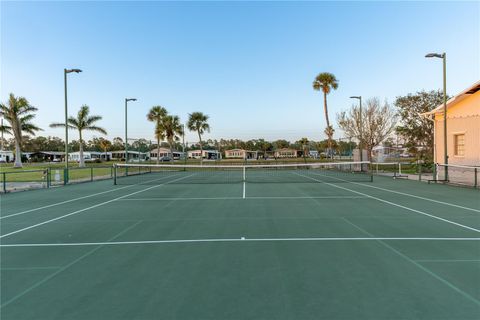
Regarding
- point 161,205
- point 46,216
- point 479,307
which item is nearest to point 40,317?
point 479,307

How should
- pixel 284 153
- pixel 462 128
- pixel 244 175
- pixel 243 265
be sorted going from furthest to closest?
pixel 284 153
pixel 244 175
pixel 462 128
pixel 243 265

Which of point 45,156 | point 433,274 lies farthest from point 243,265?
point 45,156

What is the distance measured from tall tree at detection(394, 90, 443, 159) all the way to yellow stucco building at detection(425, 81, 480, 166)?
10.6m

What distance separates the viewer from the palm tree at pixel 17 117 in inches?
1732

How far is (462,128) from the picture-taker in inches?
722

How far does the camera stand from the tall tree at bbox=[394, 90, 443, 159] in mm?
30167

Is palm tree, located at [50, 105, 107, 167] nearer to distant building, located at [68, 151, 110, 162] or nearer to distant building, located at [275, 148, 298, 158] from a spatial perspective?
distant building, located at [275, 148, 298, 158]

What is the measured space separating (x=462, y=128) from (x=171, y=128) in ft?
122

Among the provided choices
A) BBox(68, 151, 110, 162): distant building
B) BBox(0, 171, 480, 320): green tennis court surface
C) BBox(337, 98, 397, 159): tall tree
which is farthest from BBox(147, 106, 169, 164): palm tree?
BBox(68, 151, 110, 162): distant building

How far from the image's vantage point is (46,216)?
8836 millimetres

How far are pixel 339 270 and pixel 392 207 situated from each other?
632cm

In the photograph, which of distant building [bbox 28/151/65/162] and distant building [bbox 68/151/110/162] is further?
distant building [bbox 28/151/65/162]

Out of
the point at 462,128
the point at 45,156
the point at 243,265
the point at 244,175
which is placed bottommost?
the point at 243,265

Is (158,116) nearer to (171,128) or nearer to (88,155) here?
(171,128)
